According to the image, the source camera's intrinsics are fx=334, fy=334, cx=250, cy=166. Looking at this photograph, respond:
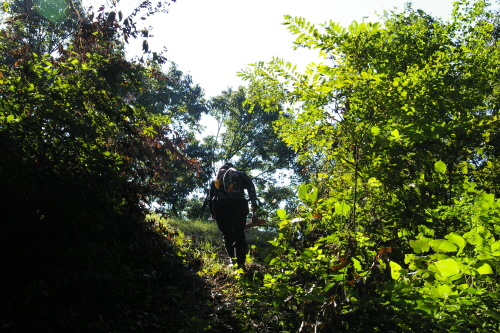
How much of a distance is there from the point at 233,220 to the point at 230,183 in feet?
2.41

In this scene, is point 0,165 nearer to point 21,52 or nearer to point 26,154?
point 26,154

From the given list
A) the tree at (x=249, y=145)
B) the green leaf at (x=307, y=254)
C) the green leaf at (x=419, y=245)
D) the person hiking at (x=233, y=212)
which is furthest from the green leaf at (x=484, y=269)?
the tree at (x=249, y=145)

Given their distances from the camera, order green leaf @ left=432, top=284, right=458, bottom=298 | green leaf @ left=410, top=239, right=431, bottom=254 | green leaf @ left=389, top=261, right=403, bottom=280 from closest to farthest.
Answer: green leaf @ left=432, top=284, right=458, bottom=298
green leaf @ left=410, top=239, right=431, bottom=254
green leaf @ left=389, top=261, right=403, bottom=280

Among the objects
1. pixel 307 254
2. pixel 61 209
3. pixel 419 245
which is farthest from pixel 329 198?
pixel 61 209

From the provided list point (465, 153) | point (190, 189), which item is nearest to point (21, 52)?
point (465, 153)

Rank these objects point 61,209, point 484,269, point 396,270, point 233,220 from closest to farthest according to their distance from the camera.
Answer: point 484,269 → point 396,270 → point 61,209 → point 233,220

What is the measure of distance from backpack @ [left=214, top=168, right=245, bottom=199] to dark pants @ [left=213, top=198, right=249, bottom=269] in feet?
0.35

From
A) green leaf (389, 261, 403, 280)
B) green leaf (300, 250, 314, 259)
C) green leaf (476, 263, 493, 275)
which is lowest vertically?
green leaf (476, 263, 493, 275)

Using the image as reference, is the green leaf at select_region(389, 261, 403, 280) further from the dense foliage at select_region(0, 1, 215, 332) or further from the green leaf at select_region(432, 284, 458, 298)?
the dense foliage at select_region(0, 1, 215, 332)

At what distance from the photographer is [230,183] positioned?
6.69 metres

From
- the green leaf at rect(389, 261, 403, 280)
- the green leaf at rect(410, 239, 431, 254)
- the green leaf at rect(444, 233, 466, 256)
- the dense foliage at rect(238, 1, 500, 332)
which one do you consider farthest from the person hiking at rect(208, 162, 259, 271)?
the green leaf at rect(444, 233, 466, 256)

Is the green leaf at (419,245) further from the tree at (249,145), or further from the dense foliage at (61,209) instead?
the tree at (249,145)

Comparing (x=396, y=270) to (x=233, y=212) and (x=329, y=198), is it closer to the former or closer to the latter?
(x=329, y=198)

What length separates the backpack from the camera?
6585mm
